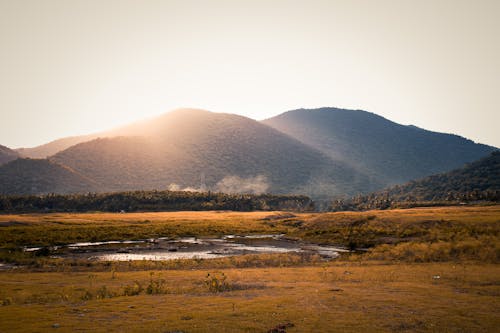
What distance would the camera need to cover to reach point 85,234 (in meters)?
71.6

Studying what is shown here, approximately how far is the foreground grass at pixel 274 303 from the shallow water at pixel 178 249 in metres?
18.2

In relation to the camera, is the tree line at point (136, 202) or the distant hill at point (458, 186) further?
the distant hill at point (458, 186)

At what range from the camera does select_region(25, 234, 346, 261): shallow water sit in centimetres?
4975

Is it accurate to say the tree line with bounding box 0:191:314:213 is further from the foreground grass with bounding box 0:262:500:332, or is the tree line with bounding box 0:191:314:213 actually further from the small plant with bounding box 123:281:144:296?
the small plant with bounding box 123:281:144:296

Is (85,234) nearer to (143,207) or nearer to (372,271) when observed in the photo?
(372,271)

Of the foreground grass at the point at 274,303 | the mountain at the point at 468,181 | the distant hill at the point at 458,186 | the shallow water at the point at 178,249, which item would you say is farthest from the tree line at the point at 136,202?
the foreground grass at the point at 274,303

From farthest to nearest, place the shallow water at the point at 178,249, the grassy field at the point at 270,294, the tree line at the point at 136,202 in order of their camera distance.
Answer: the tree line at the point at 136,202 < the shallow water at the point at 178,249 < the grassy field at the point at 270,294

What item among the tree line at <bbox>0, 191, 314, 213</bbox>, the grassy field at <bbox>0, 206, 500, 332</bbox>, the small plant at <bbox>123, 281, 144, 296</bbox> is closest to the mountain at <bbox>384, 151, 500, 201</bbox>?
the tree line at <bbox>0, 191, 314, 213</bbox>

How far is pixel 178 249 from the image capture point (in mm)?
56750

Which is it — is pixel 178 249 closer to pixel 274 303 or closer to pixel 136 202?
pixel 274 303

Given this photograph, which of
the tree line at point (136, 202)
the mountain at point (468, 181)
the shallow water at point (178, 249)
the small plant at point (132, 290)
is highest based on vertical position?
the mountain at point (468, 181)

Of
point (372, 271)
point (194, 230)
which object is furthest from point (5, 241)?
point (372, 271)

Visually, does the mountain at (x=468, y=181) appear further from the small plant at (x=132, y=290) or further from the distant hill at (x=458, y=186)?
the small plant at (x=132, y=290)

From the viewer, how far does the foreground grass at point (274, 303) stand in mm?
16391
